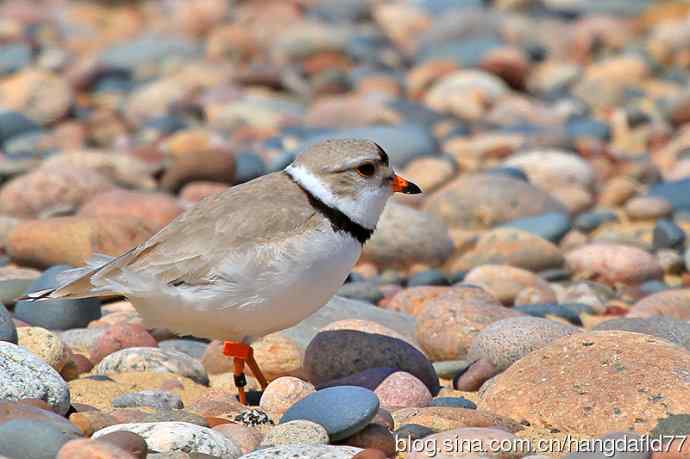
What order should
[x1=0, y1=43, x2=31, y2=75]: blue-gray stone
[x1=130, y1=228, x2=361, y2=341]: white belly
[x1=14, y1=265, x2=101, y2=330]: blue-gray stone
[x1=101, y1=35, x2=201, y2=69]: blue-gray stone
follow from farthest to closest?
[x1=101, y1=35, x2=201, y2=69]: blue-gray stone → [x1=0, y1=43, x2=31, y2=75]: blue-gray stone → [x1=14, y1=265, x2=101, y2=330]: blue-gray stone → [x1=130, y1=228, x2=361, y2=341]: white belly

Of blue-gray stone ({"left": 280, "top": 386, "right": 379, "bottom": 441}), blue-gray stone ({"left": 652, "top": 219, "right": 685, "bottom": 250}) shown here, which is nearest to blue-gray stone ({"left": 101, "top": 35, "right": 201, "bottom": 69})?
blue-gray stone ({"left": 652, "top": 219, "right": 685, "bottom": 250})

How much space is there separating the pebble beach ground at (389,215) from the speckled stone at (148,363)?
0.01m

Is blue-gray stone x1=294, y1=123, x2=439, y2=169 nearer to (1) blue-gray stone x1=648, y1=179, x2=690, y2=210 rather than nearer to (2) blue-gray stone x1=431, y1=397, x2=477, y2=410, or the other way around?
(1) blue-gray stone x1=648, y1=179, x2=690, y2=210

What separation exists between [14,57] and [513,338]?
35.7 ft

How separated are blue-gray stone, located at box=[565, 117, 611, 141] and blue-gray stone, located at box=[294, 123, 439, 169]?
1808 mm

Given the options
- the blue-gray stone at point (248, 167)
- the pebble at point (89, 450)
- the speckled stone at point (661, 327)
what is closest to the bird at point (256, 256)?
the pebble at point (89, 450)

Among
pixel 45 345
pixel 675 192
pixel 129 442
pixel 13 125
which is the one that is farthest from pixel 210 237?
pixel 13 125

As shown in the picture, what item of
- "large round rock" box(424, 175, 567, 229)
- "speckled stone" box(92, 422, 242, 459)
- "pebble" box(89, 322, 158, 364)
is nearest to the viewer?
"speckled stone" box(92, 422, 242, 459)

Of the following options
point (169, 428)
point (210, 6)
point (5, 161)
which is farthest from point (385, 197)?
point (210, 6)

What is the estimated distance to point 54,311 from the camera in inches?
250

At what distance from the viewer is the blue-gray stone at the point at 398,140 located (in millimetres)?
10828

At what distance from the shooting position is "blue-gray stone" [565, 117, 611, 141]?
12.3 metres

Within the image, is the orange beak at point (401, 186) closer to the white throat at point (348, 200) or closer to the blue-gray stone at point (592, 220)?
the white throat at point (348, 200)

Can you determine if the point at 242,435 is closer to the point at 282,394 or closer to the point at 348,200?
the point at 282,394
